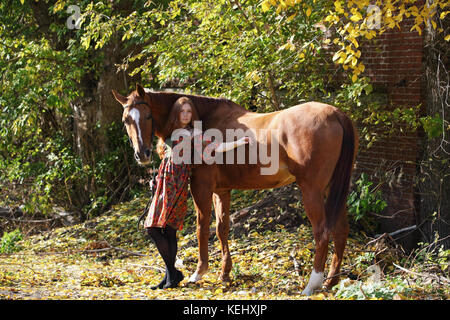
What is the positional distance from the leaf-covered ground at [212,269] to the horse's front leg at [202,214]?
18 cm

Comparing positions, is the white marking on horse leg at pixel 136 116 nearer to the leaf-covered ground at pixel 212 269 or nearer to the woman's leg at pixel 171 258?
the woman's leg at pixel 171 258

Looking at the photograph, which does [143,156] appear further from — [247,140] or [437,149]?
[437,149]

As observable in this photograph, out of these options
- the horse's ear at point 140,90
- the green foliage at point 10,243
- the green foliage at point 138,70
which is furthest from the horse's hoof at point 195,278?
the green foliage at point 10,243

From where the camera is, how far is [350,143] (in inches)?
198

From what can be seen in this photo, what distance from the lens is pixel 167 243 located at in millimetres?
5363

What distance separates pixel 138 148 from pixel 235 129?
1.01m

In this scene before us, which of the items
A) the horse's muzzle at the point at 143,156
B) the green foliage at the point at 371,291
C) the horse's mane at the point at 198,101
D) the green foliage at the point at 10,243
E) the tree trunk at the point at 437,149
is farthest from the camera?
the green foliage at the point at 10,243

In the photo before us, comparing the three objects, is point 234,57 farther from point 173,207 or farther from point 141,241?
point 141,241

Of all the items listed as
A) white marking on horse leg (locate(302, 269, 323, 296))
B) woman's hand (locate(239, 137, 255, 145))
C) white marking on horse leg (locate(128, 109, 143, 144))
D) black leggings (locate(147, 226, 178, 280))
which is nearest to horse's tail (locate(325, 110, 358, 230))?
white marking on horse leg (locate(302, 269, 323, 296))

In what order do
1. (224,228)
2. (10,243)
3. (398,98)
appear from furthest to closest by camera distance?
(10,243)
(398,98)
(224,228)

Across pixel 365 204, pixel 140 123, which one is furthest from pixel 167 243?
pixel 365 204

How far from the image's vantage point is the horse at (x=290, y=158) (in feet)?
16.3

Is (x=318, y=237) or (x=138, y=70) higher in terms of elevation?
(x=138, y=70)

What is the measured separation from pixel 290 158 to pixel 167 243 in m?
1.46
